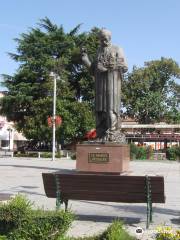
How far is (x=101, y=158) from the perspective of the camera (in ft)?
47.7

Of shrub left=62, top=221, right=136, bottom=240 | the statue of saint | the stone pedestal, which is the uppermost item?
the statue of saint

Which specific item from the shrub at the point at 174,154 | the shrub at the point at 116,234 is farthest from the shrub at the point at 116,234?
the shrub at the point at 174,154

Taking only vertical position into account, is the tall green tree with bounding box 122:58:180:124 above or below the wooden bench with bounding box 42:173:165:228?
above

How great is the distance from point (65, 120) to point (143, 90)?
1743 cm

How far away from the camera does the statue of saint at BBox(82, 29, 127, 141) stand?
15359 mm

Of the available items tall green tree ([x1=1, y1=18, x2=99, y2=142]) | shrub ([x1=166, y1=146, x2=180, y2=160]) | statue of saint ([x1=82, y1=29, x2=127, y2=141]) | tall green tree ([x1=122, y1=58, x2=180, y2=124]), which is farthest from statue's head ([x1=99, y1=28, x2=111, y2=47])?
tall green tree ([x1=122, y1=58, x2=180, y2=124])

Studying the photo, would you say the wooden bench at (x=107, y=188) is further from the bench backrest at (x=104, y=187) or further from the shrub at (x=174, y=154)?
the shrub at (x=174, y=154)

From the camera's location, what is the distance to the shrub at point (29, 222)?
6534 mm

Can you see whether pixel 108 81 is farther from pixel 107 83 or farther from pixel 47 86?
pixel 47 86

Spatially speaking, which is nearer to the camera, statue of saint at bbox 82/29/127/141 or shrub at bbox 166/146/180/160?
statue of saint at bbox 82/29/127/141

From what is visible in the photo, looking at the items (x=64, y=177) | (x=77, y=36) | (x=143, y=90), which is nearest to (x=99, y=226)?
(x=64, y=177)

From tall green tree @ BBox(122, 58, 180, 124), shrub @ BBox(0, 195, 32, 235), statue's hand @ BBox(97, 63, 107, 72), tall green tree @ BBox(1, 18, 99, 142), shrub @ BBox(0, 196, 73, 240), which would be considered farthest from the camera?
tall green tree @ BBox(122, 58, 180, 124)

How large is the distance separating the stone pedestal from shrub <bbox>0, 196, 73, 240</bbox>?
24.9 ft

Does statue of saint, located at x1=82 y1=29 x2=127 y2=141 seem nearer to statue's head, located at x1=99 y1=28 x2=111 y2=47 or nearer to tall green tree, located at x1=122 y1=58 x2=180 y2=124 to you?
statue's head, located at x1=99 y1=28 x2=111 y2=47
